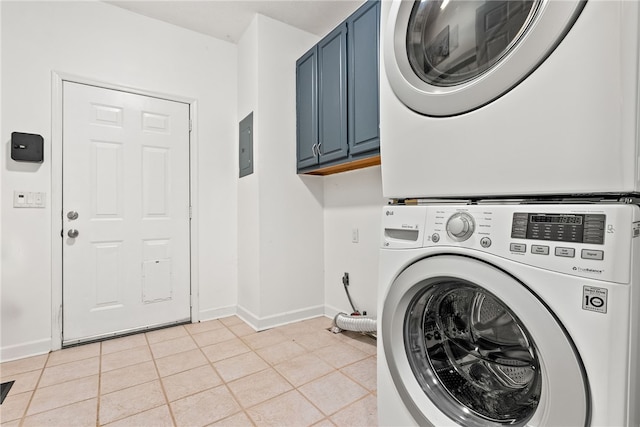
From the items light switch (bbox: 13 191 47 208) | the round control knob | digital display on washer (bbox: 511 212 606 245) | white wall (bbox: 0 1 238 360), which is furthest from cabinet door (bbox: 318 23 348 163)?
light switch (bbox: 13 191 47 208)

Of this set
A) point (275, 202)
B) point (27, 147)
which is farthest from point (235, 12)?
point (27, 147)

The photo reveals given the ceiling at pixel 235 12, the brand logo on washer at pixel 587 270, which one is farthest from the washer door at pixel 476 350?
the ceiling at pixel 235 12

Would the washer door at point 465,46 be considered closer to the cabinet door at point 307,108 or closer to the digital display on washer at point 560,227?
the digital display on washer at point 560,227

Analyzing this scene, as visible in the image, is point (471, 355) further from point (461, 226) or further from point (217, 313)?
point (217, 313)

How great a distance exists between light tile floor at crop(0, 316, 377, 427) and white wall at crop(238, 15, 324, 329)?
34cm

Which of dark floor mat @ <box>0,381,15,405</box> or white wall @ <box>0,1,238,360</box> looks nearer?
dark floor mat @ <box>0,381,15,405</box>

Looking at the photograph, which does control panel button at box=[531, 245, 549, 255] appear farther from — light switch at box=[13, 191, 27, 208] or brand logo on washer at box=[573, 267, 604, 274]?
light switch at box=[13, 191, 27, 208]

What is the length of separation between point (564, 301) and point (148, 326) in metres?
2.66

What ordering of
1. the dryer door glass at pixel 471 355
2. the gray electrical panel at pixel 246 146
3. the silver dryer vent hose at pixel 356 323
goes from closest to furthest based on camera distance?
1. the dryer door glass at pixel 471 355
2. the silver dryer vent hose at pixel 356 323
3. the gray electrical panel at pixel 246 146

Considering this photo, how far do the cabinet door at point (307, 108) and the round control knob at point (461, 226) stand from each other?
1.59 meters

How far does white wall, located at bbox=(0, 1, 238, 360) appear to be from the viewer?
1.99 m

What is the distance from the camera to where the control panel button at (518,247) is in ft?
2.41

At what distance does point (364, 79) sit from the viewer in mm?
1930

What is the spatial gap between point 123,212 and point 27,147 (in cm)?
67
